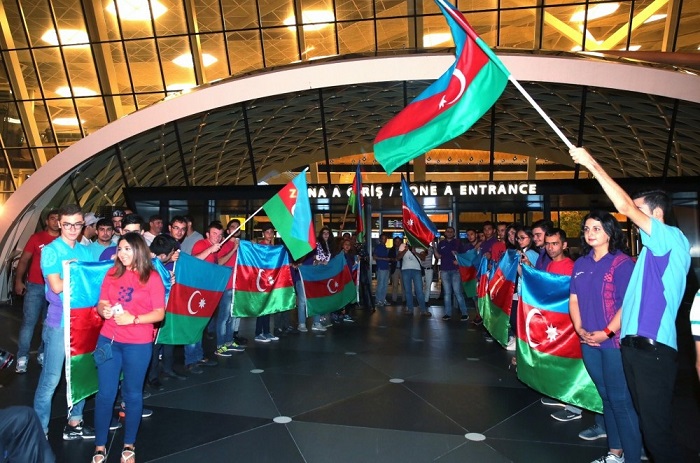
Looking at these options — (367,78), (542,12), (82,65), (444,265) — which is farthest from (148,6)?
(444,265)

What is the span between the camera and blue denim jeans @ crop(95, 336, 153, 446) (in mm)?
4105

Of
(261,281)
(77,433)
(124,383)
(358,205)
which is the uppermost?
(358,205)

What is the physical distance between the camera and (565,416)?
17.7 ft

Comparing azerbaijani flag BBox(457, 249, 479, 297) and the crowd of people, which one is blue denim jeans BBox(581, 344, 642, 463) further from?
azerbaijani flag BBox(457, 249, 479, 297)

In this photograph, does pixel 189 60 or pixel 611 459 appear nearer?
pixel 611 459

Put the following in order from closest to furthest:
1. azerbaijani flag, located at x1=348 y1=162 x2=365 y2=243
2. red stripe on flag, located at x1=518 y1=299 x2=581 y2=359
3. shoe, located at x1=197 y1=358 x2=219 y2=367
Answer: red stripe on flag, located at x1=518 y1=299 x2=581 y2=359 → shoe, located at x1=197 y1=358 x2=219 y2=367 → azerbaijani flag, located at x1=348 y1=162 x2=365 y2=243

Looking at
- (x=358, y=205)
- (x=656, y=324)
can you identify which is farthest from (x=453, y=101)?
(x=358, y=205)

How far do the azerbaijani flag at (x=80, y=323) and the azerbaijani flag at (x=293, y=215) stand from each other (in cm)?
277

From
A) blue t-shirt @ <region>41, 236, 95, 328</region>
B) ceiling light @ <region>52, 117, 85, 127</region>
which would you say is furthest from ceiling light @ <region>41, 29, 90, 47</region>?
blue t-shirt @ <region>41, 236, 95, 328</region>

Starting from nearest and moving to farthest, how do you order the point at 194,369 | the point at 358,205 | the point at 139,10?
the point at 194,369 < the point at 358,205 < the point at 139,10

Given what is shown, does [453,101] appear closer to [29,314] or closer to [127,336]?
[127,336]

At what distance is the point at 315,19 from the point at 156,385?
1871cm

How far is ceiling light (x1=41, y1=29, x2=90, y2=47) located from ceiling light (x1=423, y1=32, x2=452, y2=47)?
14850mm

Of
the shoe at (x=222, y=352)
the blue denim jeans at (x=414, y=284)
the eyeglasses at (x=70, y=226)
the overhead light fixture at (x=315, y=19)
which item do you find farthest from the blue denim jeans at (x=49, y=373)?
the overhead light fixture at (x=315, y=19)
